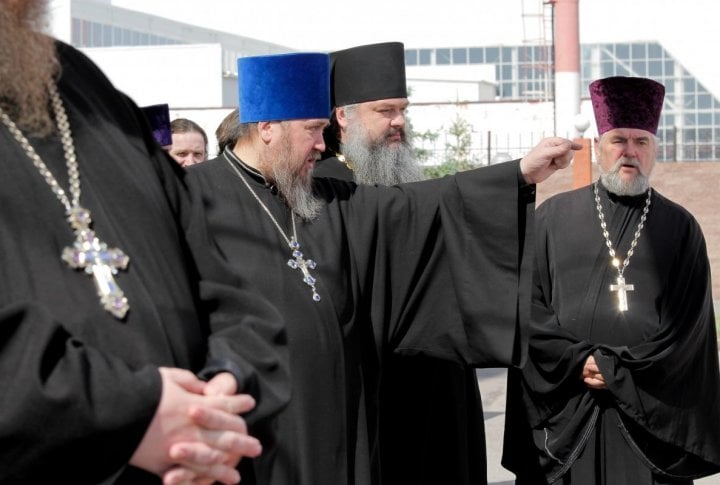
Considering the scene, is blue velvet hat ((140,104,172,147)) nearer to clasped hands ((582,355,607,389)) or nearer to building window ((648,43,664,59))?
clasped hands ((582,355,607,389))

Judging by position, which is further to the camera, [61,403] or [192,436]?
[192,436]

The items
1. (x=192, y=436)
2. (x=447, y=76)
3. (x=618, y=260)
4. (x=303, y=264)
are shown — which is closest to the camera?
(x=192, y=436)

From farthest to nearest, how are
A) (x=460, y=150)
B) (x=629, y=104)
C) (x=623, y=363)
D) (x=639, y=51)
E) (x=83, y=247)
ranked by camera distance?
(x=639, y=51), (x=460, y=150), (x=629, y=104), (x=623, y=363), (x=83, y=247)

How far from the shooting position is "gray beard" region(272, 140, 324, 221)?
421cm

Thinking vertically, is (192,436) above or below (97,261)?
below

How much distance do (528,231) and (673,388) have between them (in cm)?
128

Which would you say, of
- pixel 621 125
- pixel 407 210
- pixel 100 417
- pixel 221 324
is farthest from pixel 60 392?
pixel 621 125

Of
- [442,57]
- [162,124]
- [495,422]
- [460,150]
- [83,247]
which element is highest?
[442,57]

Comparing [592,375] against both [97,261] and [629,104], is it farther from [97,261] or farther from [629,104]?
[97,261]

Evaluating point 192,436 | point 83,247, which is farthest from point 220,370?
point 83,247

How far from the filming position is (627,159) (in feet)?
18.5

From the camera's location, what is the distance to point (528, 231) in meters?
4.54

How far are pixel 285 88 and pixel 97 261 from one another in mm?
2198

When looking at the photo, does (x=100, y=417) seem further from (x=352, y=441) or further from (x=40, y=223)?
(x=352, y=441)
